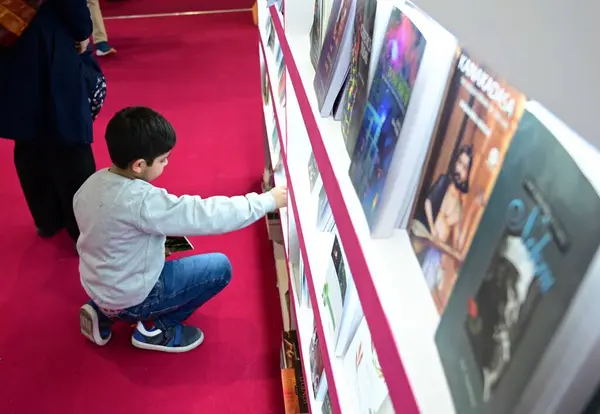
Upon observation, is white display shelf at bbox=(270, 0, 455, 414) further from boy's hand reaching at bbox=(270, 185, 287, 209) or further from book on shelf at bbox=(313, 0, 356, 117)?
boy's hand reaching at bbox=(270, 185, 287, 209)

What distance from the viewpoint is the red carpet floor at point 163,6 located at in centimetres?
666

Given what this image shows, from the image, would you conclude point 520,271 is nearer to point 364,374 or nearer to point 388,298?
point 388,298

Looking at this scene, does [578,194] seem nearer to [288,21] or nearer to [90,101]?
[288,21]

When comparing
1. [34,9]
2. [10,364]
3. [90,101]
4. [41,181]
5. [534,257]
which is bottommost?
[10,364]

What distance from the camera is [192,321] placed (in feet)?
7.95

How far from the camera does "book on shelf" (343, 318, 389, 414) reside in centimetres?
95

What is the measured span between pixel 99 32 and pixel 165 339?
396 centimetres

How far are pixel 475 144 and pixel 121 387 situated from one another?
194cm

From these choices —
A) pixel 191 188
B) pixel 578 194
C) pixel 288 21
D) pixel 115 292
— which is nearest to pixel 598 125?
pixel 578 194

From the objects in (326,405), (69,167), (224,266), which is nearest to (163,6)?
(69,167)

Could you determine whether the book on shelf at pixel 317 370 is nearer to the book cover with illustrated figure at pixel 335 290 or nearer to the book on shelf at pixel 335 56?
the book cover with illustrated figure at pixel 335 290

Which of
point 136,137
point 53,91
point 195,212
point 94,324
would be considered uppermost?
point 136,137

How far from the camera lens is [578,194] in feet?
1.31

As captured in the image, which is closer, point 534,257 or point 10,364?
point 534,257
